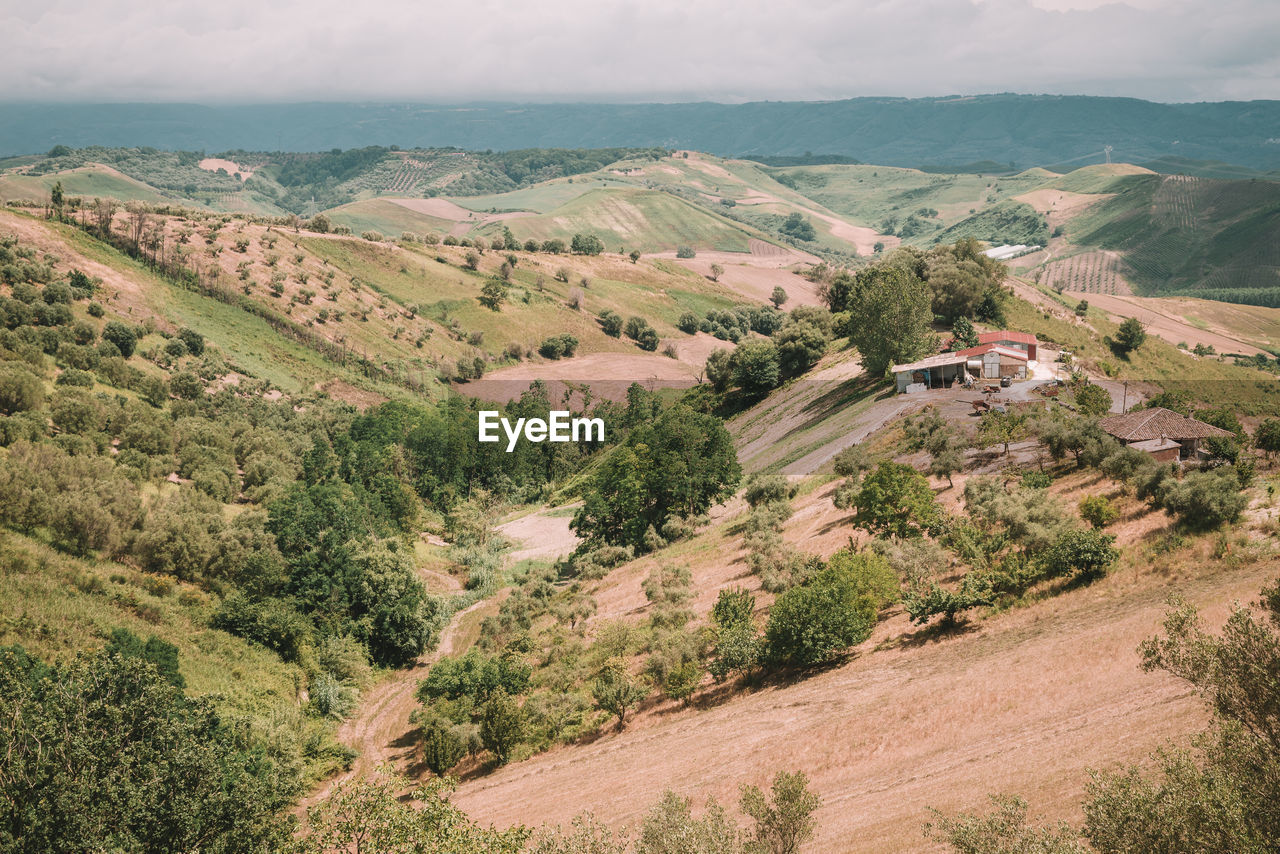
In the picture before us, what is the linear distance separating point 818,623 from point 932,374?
43.6m

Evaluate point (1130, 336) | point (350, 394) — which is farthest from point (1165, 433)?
point (350, 394)

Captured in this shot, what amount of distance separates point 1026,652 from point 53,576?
49.6 metres

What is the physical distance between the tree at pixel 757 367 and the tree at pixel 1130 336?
39.6m

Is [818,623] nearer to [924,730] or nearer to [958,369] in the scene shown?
[924,730]

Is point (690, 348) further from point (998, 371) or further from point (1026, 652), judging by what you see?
point (1026, 652)

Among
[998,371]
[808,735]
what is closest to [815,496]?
[998,371]

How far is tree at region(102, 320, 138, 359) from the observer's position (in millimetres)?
93375

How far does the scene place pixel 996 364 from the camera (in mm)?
73938

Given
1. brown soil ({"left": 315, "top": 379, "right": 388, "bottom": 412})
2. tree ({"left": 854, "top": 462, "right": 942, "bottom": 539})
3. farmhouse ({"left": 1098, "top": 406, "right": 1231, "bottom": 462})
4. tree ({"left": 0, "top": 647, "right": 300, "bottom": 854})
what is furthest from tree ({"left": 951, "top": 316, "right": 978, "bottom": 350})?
brown soil ({"left": 315, "top": 379, "right": 388, "bottom": 412})

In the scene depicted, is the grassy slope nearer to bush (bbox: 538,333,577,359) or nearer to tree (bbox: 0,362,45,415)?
tree (bbox: 0,362,45,415)

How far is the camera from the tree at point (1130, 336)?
3755 inches

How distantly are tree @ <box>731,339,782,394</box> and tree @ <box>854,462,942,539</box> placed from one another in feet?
164

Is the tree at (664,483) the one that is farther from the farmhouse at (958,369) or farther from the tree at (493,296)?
the tree at (493,296)

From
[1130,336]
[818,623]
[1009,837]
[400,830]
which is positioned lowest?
[818,623]
